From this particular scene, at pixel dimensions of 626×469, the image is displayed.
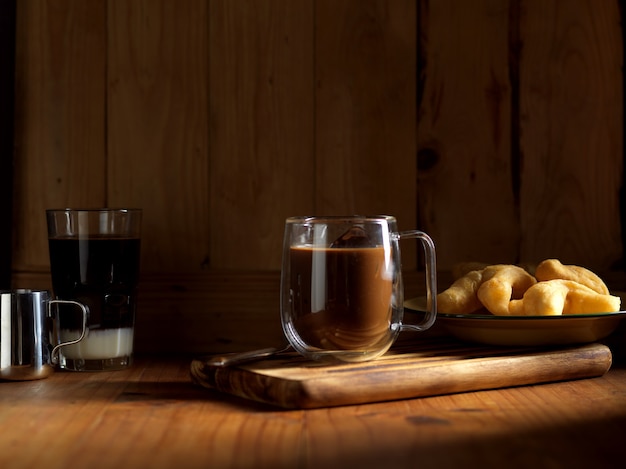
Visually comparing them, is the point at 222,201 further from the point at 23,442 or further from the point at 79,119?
the point at 23,442

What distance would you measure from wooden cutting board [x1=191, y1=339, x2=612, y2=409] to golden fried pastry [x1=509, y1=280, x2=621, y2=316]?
5 centimetres

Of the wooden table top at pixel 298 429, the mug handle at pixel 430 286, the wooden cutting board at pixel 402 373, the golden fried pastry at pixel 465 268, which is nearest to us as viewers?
the wooden table top at pixel 298 429

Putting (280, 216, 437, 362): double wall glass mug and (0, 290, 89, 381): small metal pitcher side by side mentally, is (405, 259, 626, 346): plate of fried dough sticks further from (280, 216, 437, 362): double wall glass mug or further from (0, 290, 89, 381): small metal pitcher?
→ (0, 290, 89, 381): small metal pitcher

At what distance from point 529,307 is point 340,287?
27cm

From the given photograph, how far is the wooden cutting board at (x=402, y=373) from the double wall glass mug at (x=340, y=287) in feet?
0.11

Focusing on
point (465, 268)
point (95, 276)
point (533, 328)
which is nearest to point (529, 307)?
point (533, 328)

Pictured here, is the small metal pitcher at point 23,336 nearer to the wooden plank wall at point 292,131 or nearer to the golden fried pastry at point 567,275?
the wooden plank wall at point 292,131

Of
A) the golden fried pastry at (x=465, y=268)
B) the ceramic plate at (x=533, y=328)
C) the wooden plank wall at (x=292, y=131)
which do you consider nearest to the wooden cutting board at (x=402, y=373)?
the ceramic plate at (x=533, y=328)

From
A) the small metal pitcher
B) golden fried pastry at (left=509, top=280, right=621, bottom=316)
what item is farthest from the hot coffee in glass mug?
golden fried pastry at (left=509, top=280, right=621, bottom=316)

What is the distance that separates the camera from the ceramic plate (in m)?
1.11

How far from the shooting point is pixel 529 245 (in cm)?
138

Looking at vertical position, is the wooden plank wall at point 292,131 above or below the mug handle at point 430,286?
above

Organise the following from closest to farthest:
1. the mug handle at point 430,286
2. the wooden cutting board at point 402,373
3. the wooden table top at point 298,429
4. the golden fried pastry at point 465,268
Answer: the wooden table top at point 298,429
the wooden cutting board at point 402,373
the mug handle at point 430,286
the golden fried pastry at point 465,268

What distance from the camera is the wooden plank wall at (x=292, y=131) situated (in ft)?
4.42
